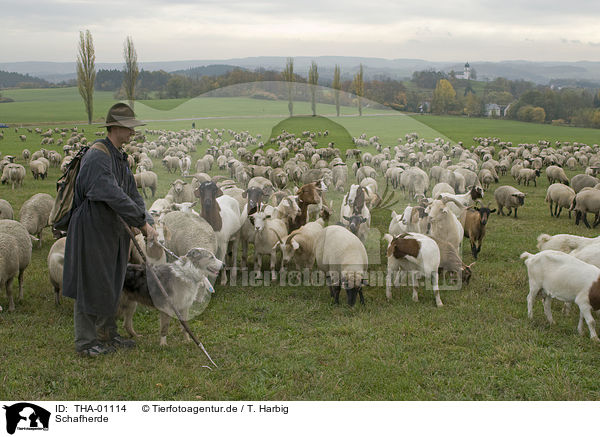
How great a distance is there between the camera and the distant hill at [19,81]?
242ft

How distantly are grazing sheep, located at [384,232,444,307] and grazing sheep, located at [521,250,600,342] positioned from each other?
1.49m

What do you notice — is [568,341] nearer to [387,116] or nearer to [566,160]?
[566,160]

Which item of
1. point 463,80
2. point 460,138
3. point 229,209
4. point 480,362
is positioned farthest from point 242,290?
point 463,80

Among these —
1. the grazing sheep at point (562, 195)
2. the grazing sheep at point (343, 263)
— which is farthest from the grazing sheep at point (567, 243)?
the grazing sheep at point (562, 195)

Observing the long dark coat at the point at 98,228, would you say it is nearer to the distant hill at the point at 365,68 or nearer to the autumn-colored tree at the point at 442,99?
the distant hill at the point at 365,68

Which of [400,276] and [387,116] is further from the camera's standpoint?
[387,116]

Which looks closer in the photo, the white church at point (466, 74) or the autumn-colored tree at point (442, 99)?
the autumn-colored tree at point (442, 99)

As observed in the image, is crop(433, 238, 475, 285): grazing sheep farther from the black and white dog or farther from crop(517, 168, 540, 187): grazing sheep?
crop(517, 168, 540, 187): grazing sheep

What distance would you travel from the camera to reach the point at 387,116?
43.6 metres

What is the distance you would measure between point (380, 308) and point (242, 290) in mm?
2576

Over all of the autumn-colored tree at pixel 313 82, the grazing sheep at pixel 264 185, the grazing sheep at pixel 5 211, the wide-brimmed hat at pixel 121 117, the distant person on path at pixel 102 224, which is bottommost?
the grazing sheep at pixel 5 211

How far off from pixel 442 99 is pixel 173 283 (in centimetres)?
7387

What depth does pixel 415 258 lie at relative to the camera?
8055mm
